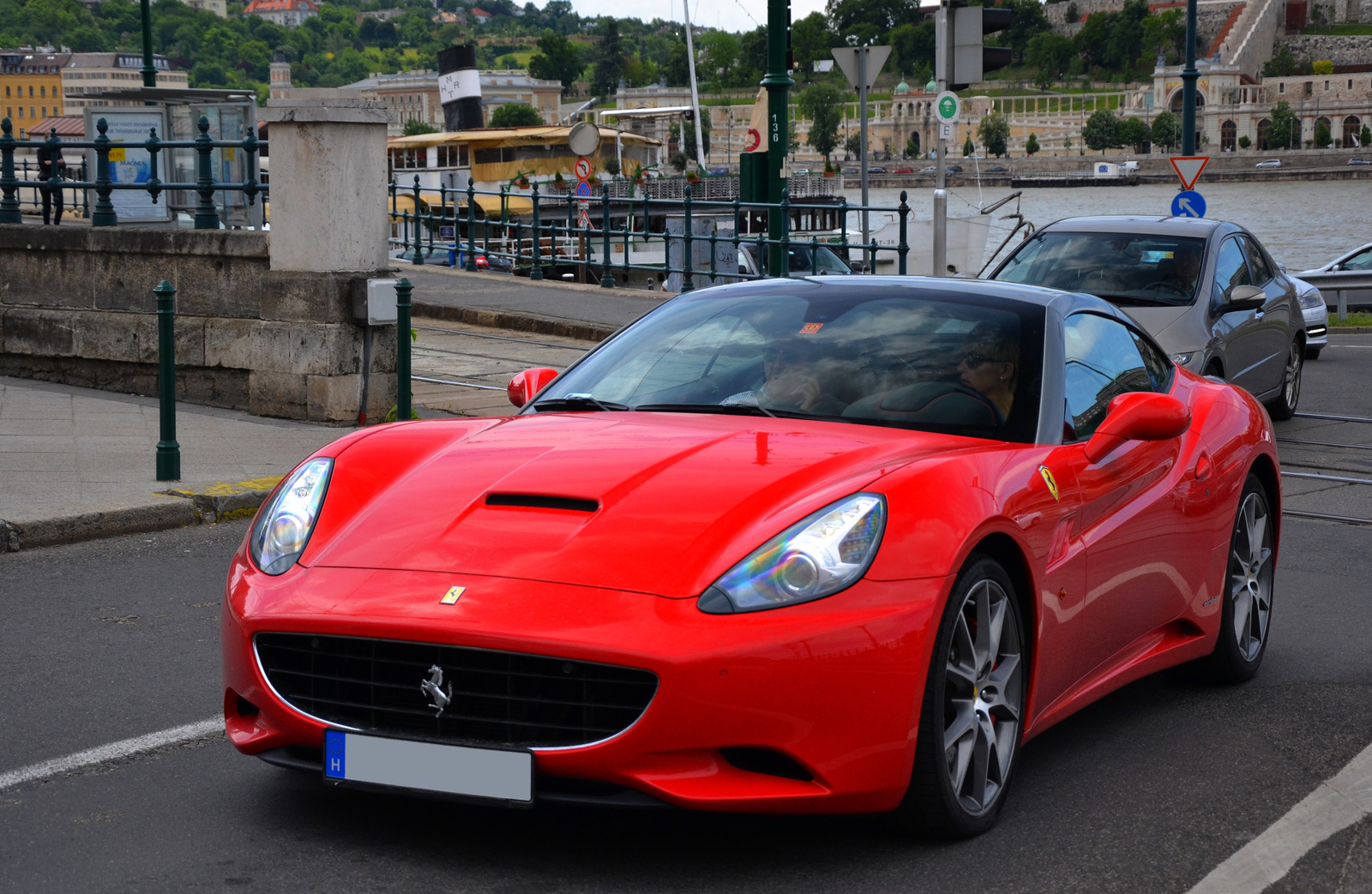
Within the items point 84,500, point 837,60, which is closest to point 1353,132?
point 837,60

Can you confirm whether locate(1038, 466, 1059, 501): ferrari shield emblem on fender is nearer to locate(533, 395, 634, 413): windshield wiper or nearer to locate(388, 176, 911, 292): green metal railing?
locate(533, 395, 634, 413): windshield wiper

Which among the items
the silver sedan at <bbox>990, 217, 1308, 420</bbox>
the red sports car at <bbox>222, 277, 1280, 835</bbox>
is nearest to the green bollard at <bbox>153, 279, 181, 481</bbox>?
the red sports car at <bbox>222, 277, 1280, 835</bbox>

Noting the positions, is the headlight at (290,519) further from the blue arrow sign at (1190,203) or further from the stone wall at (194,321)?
the blue arrow sign at (1190,203)

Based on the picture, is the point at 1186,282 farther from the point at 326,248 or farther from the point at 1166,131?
the point at 1166,131

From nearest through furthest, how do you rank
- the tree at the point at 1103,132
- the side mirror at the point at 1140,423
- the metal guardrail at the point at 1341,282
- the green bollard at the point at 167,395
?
the side mirror at the point at 1140,423 → the green bollard at the point at 167,395 → the metal guardrail at the point at 1341,282 → the tree at the point at 1103,132

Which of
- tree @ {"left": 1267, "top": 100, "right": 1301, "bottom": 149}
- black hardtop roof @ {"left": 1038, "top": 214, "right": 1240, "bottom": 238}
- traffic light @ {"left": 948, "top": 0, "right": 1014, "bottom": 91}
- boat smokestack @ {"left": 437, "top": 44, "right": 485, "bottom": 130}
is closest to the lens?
black hardtop roof @ {"left": 1038, "top": 214, "right": 1240, "bottom": 238}

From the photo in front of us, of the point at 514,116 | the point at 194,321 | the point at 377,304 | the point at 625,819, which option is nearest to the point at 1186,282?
the point at 377,304

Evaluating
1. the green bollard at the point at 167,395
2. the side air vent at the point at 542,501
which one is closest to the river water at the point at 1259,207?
the green bollard at the point at 167,395

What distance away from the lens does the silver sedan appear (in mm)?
10273

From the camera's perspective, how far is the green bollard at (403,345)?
957 cm

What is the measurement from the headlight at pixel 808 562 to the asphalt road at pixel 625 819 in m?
0.49

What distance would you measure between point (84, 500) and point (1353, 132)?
693 ft

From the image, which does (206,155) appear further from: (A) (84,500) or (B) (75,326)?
(A) (84,500)

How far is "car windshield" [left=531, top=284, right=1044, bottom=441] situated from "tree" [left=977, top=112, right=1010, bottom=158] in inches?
7551
